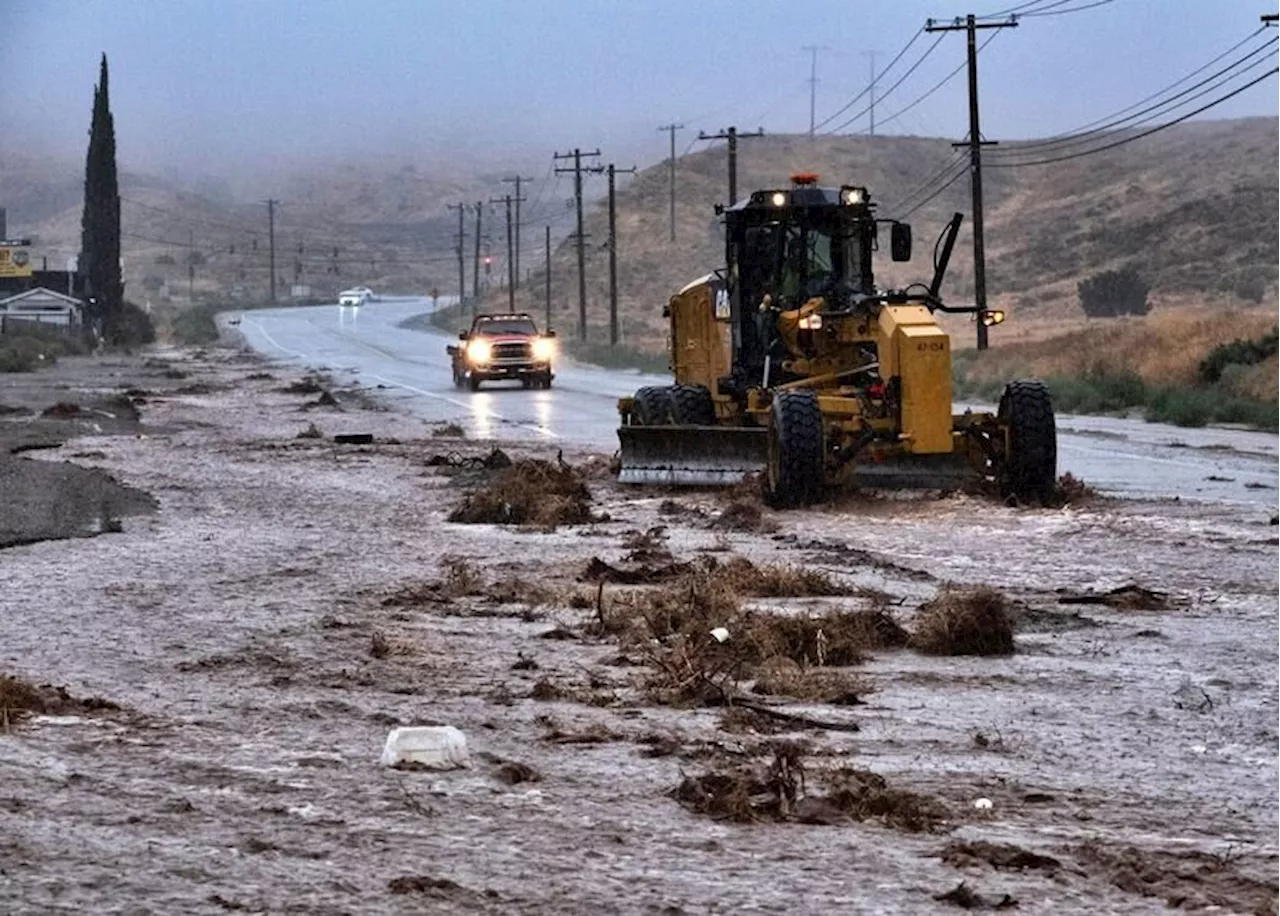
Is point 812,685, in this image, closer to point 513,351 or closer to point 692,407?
point 692,407

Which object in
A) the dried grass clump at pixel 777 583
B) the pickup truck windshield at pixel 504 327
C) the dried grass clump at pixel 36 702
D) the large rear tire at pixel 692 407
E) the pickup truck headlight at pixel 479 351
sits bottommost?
the dried grass clump at pixel 36 702

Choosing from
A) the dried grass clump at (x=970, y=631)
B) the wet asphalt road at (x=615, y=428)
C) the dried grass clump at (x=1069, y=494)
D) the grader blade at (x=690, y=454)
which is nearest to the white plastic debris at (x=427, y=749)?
the dried grass clump at (x=970, y=631)

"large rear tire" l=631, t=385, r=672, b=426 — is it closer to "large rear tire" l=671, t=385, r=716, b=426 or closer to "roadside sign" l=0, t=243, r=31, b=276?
"large rear tire" l=671, t=385, r=716, b=426

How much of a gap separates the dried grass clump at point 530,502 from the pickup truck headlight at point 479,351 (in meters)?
32.3

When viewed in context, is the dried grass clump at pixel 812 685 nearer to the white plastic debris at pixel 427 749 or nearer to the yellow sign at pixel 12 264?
the white plastic debris at pixel 427 749

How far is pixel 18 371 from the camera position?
63.6 m

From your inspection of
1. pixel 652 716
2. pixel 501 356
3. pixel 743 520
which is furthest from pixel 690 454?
pixel 501 356

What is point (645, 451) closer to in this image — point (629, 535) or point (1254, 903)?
point (629, 535)

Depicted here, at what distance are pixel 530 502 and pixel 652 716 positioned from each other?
954cm

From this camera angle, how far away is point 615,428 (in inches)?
1326

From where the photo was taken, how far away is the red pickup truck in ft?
172

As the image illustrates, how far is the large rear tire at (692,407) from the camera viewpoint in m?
22.3

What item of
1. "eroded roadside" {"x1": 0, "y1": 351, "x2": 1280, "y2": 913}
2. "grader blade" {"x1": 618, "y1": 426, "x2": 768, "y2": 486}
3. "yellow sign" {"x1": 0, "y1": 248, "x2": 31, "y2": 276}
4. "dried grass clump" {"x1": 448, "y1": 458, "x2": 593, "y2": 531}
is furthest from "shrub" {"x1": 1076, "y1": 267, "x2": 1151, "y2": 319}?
"eroded roadside" {"x1": 0, "y1": 351, "x2": 1280, "y2": 913}

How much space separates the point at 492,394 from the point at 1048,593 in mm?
36340
